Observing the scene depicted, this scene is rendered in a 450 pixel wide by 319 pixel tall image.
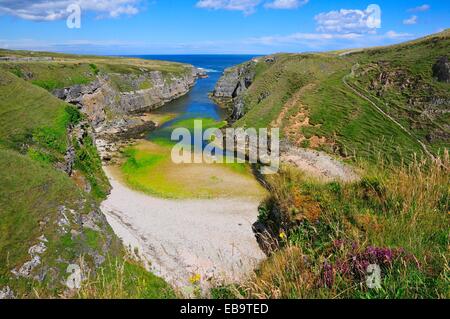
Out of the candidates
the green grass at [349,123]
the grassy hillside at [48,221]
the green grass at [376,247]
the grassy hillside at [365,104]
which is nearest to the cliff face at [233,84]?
the grassy hillside at [365,104]

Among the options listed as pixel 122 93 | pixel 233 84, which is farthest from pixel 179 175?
pixel 233 84

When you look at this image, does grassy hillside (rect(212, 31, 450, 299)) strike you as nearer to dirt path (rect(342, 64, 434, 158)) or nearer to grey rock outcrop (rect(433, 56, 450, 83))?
dirt path (rect(342, 64, 434, 158))

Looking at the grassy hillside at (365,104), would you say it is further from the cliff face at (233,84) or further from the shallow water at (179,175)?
the cliff face at (233,84)

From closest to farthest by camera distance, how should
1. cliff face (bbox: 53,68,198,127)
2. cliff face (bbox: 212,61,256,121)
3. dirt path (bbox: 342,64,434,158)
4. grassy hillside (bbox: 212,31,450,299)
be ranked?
grassy hillside (bbox: 212,31,450,299) < dirt path (bbox: 342,64,434,158) < cliff face (bbox: 53,68,198,127) < cliff face (bbox: 212,61,256,121)

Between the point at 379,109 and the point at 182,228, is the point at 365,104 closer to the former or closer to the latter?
the point at 379,109

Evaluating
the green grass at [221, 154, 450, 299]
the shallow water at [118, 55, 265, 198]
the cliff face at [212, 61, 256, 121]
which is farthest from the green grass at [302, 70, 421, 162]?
the cliff face at [212, 61, 256, 121]

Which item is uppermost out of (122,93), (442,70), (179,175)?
(442,70)
